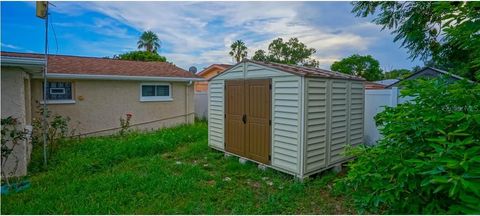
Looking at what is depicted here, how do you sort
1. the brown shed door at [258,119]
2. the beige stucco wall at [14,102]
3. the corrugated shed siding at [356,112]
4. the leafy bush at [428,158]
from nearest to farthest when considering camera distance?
the leafy bush at [428,158]
the beige stucco wall at [14,102]
the brown shed door at [258,119]
the corrugated shed siding at [356,112]

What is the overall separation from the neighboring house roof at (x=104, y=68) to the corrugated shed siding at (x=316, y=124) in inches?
285

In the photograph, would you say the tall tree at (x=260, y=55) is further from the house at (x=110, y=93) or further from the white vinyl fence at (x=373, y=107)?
the white vinyl fence at (x=373, y=107)

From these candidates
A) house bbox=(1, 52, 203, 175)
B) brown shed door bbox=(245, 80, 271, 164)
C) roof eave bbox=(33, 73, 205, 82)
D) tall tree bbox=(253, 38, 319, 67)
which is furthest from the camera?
tall tree bbox=(253, 38, 319, 67)

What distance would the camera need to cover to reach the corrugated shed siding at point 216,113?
639 cm

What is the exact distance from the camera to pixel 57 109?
851 centimetres

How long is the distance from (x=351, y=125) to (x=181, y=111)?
7.50 m

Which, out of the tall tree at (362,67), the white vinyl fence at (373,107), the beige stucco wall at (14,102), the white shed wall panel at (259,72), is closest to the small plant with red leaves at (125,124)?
the beige stucco wall at (14,102)

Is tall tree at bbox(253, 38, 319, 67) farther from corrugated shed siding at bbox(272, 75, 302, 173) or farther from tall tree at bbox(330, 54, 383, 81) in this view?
corrugated shed siding at bbox(272, 75, 302, 173)

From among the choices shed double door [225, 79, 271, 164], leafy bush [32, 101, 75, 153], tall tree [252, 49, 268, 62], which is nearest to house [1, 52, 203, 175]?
leafy bush [32, 101, 75, 153]

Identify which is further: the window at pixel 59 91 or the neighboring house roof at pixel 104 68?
the neighboring house roof at pixel 104 68

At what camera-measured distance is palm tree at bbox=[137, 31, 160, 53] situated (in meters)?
30.9

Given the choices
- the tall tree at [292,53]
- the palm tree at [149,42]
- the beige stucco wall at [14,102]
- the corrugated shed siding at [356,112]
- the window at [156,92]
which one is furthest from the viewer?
the tall tree at [292,53]

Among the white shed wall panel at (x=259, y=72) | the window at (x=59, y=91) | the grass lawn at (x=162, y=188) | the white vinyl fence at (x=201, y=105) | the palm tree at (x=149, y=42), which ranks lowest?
the grass lawn at (x=162, y=188)

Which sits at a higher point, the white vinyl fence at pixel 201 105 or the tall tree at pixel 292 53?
the tall tree at pixel 292 53
